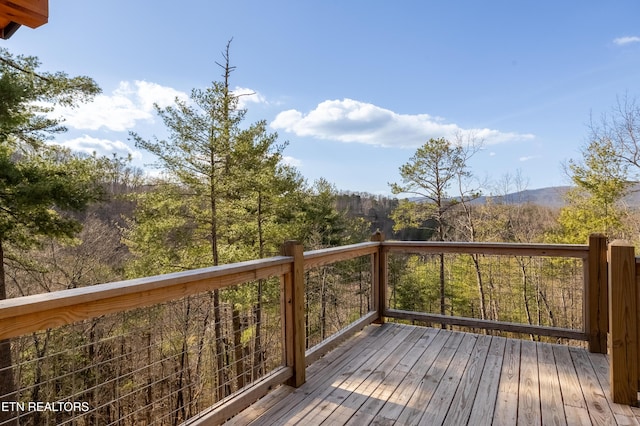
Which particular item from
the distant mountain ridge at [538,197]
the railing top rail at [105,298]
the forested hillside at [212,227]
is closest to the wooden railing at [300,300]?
the railing top rail at [105,298]

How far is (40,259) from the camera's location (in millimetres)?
9508

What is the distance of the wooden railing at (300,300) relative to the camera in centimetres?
121

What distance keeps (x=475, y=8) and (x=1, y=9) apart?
882cm

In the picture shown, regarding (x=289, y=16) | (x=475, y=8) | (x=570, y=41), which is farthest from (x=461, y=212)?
(x=289, y=16)

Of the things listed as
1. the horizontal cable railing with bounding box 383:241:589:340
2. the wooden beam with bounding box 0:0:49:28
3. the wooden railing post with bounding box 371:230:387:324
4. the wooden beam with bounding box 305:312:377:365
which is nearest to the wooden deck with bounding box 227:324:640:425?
the wooden beam with bounding box 305:312:377:365

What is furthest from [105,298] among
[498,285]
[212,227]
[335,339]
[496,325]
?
[212,227]

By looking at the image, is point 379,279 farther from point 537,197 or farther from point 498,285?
point 537,197

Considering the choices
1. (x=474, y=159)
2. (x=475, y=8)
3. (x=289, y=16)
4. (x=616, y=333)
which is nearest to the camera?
(x=616, y=333)

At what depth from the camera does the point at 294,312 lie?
7.75ft

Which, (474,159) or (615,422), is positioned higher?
(474,159)

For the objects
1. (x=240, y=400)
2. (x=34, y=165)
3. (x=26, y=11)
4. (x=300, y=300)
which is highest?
(x=26, y=11)

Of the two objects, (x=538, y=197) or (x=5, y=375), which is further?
(x=538, y=197)

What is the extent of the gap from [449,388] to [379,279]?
159 cm

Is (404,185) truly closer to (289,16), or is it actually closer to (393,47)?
(393,47)
